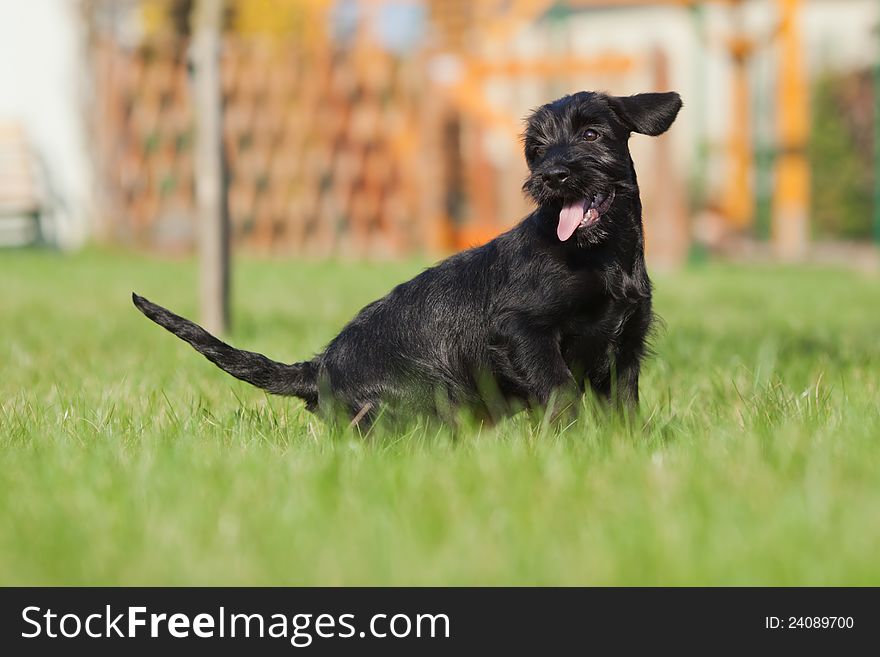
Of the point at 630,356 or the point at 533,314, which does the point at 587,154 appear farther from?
the point at 630,356

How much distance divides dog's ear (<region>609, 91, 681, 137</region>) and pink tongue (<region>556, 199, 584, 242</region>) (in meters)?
0.36

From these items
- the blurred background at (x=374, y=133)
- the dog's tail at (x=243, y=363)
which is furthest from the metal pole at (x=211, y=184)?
the blurred background at (x=374, y=133)

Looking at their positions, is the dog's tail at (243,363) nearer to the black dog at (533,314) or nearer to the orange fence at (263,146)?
the black dog at (533,314)

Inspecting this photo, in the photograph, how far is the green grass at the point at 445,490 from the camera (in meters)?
2.06

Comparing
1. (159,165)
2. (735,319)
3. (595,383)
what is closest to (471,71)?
(159,165)

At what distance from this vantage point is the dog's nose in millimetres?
3256

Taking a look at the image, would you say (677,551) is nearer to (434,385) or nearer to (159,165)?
(434,385)

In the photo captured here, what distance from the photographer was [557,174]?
10.7 feet

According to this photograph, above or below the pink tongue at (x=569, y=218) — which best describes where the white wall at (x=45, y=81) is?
above

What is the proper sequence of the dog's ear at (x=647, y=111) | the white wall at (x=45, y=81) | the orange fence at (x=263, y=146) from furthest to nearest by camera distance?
the white wall at (x=45, y=81) < the orange fence at (x=263, y=146) < the dog's ear at (x=647, y=111)

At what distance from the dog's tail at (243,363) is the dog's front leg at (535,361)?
666 millimetres

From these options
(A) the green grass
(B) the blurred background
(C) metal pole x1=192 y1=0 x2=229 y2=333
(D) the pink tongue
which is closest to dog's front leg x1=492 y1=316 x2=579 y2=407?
(A) the green grass
